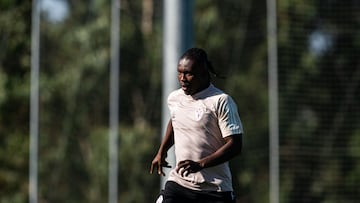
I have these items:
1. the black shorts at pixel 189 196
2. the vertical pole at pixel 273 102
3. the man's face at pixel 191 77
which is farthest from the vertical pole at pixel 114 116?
the man's face at pixel 191 77

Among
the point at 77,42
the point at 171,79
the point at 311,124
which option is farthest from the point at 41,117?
the point at 171,79

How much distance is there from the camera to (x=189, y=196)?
768 cm

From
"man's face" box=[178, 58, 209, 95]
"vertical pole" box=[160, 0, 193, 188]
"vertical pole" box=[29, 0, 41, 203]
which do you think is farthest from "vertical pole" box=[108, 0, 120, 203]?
"man's face" box=[178, 58, 209, 95]

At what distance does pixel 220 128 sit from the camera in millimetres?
7543

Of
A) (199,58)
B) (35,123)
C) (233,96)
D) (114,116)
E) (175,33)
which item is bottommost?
(35,123)

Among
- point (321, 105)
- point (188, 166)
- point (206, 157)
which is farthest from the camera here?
point (321, 105)

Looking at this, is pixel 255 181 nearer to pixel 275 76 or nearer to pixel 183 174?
pixel 275 76

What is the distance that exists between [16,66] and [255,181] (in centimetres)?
704

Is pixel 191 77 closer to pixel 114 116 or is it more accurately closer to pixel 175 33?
pixel 175 33

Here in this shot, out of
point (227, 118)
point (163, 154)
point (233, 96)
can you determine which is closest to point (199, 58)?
point (227, 118)

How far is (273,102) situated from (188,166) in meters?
13.4

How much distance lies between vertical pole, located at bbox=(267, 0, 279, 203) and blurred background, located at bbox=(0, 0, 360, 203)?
1.15 ft

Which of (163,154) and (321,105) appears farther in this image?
(321,105)

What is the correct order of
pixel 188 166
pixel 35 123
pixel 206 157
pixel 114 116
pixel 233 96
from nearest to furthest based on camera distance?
pixel 188 166
pixel 206 157
pixel 35 123
pixel 114 116
pixel 233 96
